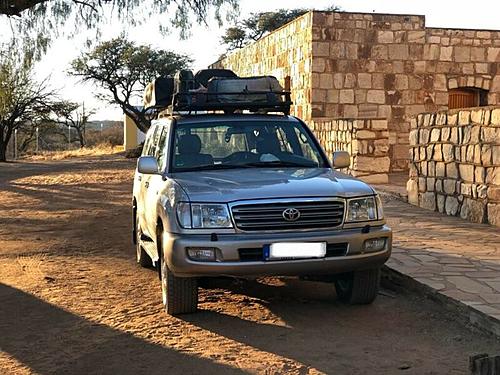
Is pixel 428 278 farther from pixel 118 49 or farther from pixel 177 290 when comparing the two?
pixel 118 49

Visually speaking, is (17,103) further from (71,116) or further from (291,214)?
(291,214)

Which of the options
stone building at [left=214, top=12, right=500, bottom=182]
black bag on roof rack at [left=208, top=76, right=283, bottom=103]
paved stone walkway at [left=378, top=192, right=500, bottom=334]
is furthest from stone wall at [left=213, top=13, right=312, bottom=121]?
black bag on roof rack at [left=208, top=76, right=283, bottom=103]

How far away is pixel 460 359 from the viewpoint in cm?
454

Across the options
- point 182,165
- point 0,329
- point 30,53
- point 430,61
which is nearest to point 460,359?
point 182,165

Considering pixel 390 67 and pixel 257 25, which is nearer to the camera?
pixel 390 67

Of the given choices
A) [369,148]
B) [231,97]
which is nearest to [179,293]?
[231,97]

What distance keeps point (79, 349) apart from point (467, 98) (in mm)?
15762

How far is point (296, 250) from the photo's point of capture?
16.9ft

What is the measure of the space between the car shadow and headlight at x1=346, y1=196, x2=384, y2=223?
165 cm

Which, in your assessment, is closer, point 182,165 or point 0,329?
point 0,329

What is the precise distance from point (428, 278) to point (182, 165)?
2470 millimetres

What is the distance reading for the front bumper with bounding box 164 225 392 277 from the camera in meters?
5.09

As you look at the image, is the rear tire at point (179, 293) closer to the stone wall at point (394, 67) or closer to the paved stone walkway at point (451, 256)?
the paved stone walkway at point (451, 256)

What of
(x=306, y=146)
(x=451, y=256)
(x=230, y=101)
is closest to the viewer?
(x=306, y=146)
